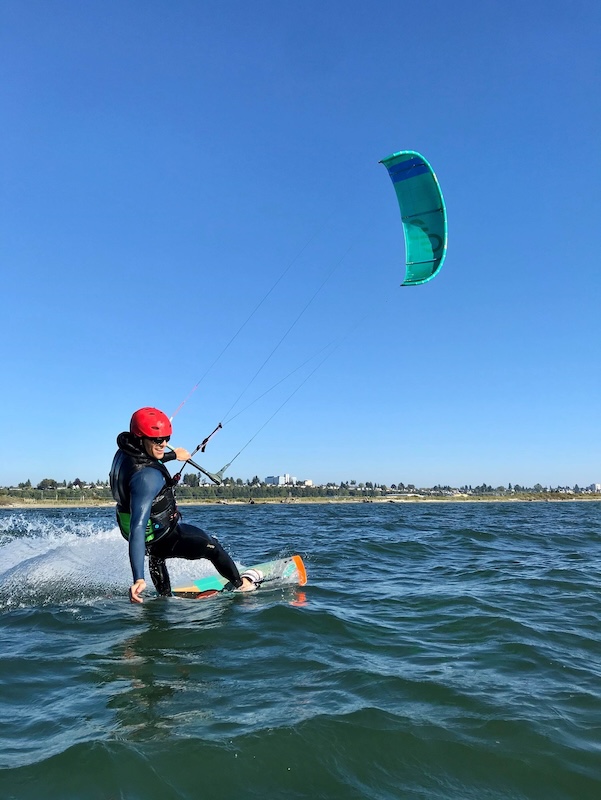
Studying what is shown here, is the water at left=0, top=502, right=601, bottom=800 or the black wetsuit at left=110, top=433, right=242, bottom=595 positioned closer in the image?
the water at left=0, top=502, right=601, bottom=800

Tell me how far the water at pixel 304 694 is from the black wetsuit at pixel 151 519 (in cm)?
60

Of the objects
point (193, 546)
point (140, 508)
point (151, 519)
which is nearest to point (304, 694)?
point (140, 508)

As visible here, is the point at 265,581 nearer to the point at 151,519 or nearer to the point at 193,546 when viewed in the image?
the point at 193,546

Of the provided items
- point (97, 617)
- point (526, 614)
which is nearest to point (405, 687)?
point (526, 614)

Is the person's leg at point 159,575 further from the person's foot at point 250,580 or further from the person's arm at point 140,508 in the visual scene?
the person's arm at point 140,508

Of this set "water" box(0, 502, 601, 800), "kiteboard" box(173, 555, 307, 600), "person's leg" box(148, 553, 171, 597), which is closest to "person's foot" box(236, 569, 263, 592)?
"kiteboard" box(173, 555, 307, 600)

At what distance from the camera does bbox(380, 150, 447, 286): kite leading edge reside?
585 inches

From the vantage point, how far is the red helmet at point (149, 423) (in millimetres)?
7168

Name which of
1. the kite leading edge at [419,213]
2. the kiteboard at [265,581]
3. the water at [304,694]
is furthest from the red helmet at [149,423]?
the kite leading edge at [419,213]

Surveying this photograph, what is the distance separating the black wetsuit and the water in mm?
601

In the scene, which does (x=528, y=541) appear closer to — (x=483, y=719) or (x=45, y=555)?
(x=45, y=555)

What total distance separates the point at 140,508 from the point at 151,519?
983 mm

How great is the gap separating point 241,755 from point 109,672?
2.09 m

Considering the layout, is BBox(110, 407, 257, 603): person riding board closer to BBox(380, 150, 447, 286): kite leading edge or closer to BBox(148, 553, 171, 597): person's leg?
BBox(148, 553, 171, 597): person's leg
